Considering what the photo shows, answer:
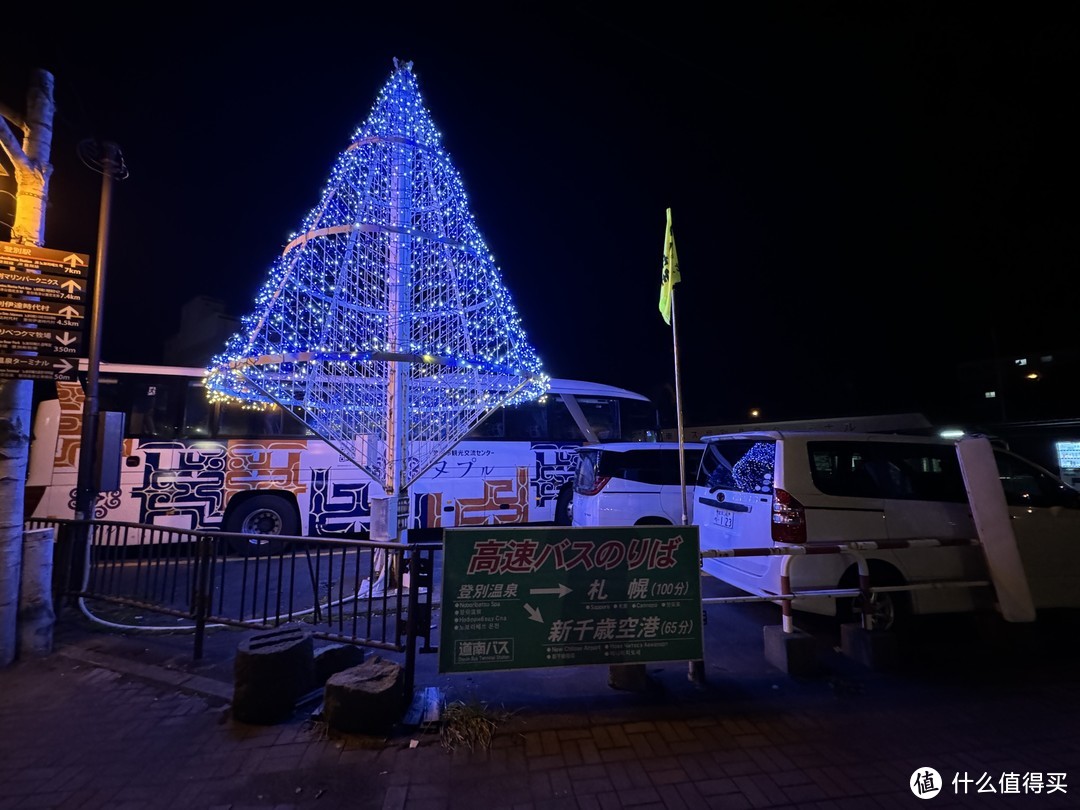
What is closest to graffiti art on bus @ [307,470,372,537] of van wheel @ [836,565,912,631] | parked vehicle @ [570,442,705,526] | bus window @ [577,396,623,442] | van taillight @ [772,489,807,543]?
parked vehicle @ [570,442,705,526]

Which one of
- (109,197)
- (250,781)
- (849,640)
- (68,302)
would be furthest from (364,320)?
(849,640)

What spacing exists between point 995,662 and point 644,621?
3.44 meters

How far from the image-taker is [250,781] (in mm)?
2729

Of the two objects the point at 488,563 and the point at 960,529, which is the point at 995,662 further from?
the point at 488,563

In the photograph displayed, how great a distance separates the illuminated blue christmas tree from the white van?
3122 mm

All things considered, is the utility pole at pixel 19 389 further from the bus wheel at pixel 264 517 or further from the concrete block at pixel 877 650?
the concrete block at pixel 877 650

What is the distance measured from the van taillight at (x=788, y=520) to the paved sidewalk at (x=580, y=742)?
111 cm

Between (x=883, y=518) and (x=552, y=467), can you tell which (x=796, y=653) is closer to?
(x=883, y=518)

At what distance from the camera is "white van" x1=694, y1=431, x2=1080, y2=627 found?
4703mm

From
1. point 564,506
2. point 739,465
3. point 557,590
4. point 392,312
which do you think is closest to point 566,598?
point 557,590

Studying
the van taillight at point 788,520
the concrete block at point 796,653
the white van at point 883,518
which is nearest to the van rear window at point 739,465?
the white van at point 883,518

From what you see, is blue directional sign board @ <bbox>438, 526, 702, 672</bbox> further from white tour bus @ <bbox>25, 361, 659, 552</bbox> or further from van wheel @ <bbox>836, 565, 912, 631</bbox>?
white tour bus @ <bbox>25, 361, 659, 552</bbox>

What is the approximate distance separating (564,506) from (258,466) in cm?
569

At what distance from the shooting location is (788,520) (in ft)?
15.2
